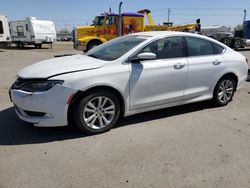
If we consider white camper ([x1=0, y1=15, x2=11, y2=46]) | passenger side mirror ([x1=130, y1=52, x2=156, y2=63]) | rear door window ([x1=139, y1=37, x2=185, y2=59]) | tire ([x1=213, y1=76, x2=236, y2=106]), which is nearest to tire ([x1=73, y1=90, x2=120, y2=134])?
passenger side mirror ([x1=130, y1=52, x2=156, y2=63])

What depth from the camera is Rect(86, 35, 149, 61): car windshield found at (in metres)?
4.48

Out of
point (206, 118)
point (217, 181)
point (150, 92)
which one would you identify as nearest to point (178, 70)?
point (150, 92)

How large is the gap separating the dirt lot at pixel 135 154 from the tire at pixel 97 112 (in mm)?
153

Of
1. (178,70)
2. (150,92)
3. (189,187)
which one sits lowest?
(189,187)

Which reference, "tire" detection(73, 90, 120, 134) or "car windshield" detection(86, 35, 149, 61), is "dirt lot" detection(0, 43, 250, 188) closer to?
"tire" detection(73, 90, 120, 134)

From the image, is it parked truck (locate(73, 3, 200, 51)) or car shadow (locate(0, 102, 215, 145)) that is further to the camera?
parked truck (locate(73, 3, 200, 51))

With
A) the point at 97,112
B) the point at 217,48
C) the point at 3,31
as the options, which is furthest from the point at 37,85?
the point at 3,31

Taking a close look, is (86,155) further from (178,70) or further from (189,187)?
(178,70)

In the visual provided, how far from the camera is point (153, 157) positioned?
3.48 meters

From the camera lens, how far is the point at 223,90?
563cm

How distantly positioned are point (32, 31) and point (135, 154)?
919 inches

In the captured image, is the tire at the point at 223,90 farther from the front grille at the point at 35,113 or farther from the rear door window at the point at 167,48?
the front grille at the point at 35,113

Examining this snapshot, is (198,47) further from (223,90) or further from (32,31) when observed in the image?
(32,31)

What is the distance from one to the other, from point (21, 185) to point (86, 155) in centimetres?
91
